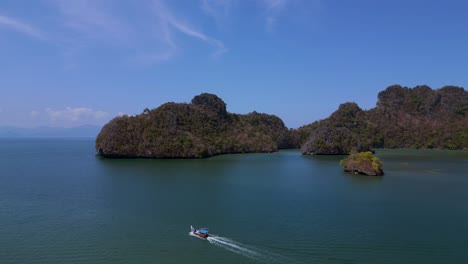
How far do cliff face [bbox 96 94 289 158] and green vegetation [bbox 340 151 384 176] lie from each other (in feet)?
149

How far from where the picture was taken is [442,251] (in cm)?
2633

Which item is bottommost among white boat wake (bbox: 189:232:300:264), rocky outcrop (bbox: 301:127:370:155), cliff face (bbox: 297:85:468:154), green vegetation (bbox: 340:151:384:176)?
white boat wake (bbox: 189:232:300:264)

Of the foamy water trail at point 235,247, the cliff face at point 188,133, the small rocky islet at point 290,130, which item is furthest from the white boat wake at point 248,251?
the cliff face at point 188,133

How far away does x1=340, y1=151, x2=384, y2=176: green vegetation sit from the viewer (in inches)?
2532

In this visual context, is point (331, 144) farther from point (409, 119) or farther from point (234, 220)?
point (234, 220)

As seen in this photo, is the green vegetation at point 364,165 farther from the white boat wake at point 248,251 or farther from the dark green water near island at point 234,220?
the white boat wake at point 248,251

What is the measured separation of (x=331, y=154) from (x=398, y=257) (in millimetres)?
96762

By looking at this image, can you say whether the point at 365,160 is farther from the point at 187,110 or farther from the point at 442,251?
the point at 187,110

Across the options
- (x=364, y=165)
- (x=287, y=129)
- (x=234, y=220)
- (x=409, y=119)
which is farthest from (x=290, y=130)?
(x=234, y=220)

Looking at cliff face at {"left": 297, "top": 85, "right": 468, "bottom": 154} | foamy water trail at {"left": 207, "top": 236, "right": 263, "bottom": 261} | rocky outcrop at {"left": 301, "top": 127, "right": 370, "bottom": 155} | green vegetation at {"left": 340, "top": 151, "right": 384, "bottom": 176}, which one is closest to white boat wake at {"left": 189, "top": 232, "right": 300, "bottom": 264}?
foamy water trail at {"left": 207, "top": 236, "right": 263, "bottom": 261}

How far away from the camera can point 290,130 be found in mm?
169500

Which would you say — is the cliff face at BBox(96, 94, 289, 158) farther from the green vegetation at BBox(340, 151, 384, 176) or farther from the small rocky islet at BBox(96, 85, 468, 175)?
the green vegetation at BBox(340, 151, 384, 176)

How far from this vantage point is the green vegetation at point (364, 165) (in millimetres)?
64312

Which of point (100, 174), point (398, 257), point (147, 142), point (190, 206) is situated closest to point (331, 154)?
point (147, 142)
